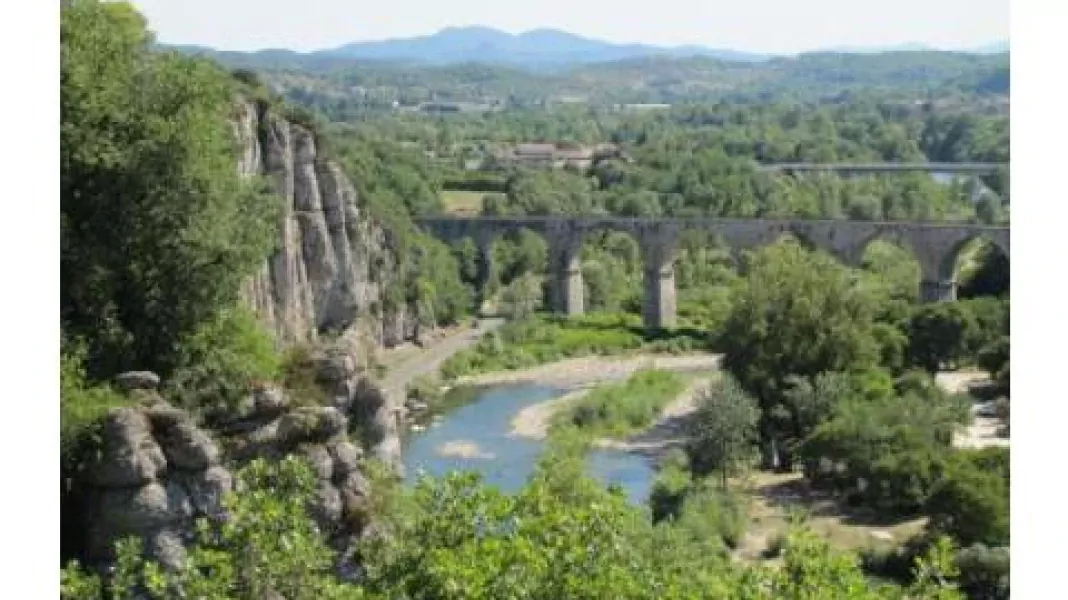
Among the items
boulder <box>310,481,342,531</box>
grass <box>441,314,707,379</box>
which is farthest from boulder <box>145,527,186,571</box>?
grass <box>441,314,707,379</box>

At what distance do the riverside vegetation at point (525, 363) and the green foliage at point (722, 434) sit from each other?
2.4 inches

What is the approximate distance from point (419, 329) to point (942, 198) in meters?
33.0

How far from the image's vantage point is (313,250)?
148ft

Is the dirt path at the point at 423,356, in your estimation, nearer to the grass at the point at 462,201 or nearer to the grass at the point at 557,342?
the grass at the point at 557,342

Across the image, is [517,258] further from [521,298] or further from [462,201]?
[462,201]

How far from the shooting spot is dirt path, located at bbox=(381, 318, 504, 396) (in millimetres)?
49031

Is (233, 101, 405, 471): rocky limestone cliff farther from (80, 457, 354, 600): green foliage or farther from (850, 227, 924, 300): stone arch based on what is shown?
(80, 457, 354, 600): green foliage

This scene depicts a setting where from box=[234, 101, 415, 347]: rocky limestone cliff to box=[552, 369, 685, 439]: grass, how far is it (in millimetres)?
7520

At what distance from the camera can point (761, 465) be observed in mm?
35094

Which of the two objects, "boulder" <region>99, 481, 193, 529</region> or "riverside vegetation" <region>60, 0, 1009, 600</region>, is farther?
→ "boulder" <region>99, 481, 193, 529</region>

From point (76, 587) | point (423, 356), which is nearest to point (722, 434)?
point (423, 356)

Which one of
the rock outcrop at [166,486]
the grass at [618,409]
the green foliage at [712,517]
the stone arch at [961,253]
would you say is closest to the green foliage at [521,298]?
the grass at [618,409]

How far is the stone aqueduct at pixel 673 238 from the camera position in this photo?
53281 millimetres

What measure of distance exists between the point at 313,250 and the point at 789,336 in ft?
49.7
